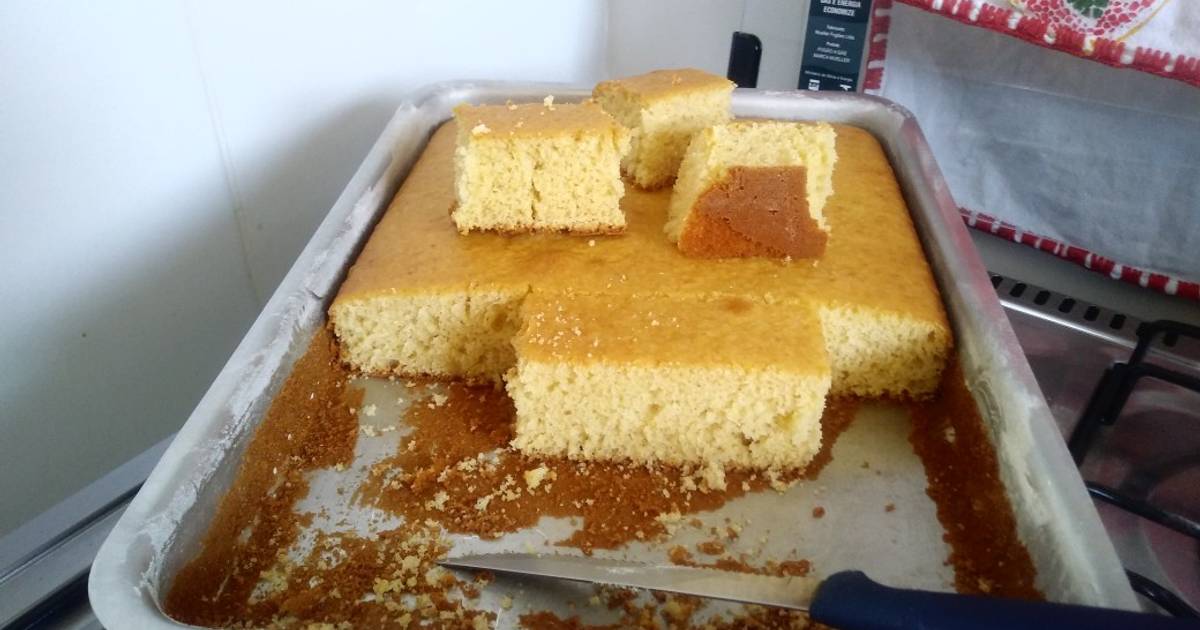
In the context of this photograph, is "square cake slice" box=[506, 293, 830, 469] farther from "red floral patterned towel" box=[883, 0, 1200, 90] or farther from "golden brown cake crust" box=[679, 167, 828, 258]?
"red floral patterned towel" box=[883, 0, 1200, 90]

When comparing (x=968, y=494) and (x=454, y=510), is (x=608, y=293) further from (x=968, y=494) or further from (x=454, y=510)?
(x=968, y=494)

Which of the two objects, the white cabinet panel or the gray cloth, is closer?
the white cabinet panel

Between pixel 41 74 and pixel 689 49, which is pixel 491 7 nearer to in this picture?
pixel 689 49

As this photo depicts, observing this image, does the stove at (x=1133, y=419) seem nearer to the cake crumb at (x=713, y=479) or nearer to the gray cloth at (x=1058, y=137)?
the gray cloth at (x=1058, y=137)

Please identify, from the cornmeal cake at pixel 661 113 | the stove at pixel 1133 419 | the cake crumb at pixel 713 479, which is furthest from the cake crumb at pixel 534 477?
the stove at pixel 1133 419

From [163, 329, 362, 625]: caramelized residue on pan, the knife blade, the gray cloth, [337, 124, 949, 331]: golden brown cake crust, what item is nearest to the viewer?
the knife blade

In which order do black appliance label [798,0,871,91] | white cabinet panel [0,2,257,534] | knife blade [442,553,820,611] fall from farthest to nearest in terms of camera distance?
black appliance label [798,0,871,91], white cabinet panel [0,2,257,534], knife blade [442,553,820,611]

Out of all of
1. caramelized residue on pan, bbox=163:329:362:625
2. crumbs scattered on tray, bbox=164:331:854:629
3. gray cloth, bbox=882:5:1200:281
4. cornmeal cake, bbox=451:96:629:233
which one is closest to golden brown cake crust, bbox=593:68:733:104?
cornmeal cake, bbox=451:96:629:233

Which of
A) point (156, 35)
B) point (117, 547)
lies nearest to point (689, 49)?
point (156, 35)
